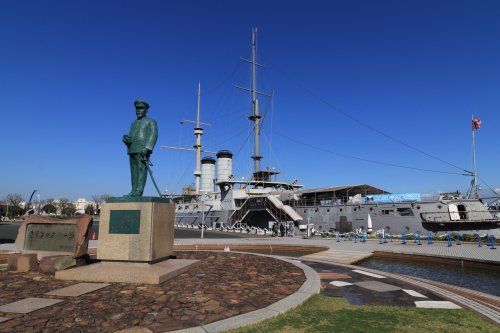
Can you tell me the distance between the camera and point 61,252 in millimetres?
9734

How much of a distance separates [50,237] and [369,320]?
8.92 m

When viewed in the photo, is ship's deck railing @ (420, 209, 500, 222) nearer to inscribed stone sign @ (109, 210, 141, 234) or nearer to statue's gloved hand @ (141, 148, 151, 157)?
statue's gloved hand @ (141, 148, 151, 157)

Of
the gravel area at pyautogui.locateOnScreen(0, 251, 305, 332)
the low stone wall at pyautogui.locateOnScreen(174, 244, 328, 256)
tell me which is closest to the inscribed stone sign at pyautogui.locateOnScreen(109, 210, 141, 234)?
the gravel area at pyautogui.locateOnScreen(0, 251, 305, 332)

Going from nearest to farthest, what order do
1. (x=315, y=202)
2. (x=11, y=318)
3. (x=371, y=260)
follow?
(x=11, y=318) → (x=371, y=260) → (x=315, y=202)

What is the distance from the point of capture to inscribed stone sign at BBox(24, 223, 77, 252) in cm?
975

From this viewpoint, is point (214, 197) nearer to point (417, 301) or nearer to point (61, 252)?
point (61, 252)

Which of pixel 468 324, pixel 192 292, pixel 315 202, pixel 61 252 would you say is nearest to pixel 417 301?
pixel 468 324

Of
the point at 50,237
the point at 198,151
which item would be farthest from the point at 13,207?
the point at 50,237

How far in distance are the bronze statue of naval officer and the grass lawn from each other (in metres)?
6.11

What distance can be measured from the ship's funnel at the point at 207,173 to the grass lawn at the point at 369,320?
62.2m

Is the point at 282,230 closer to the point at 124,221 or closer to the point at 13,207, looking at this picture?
the point at 124,221

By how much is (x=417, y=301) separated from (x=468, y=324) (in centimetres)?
167

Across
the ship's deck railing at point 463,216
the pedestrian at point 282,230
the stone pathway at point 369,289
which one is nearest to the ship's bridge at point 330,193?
the pedestrian at point 282,230

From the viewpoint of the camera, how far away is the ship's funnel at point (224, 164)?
5884 cm
